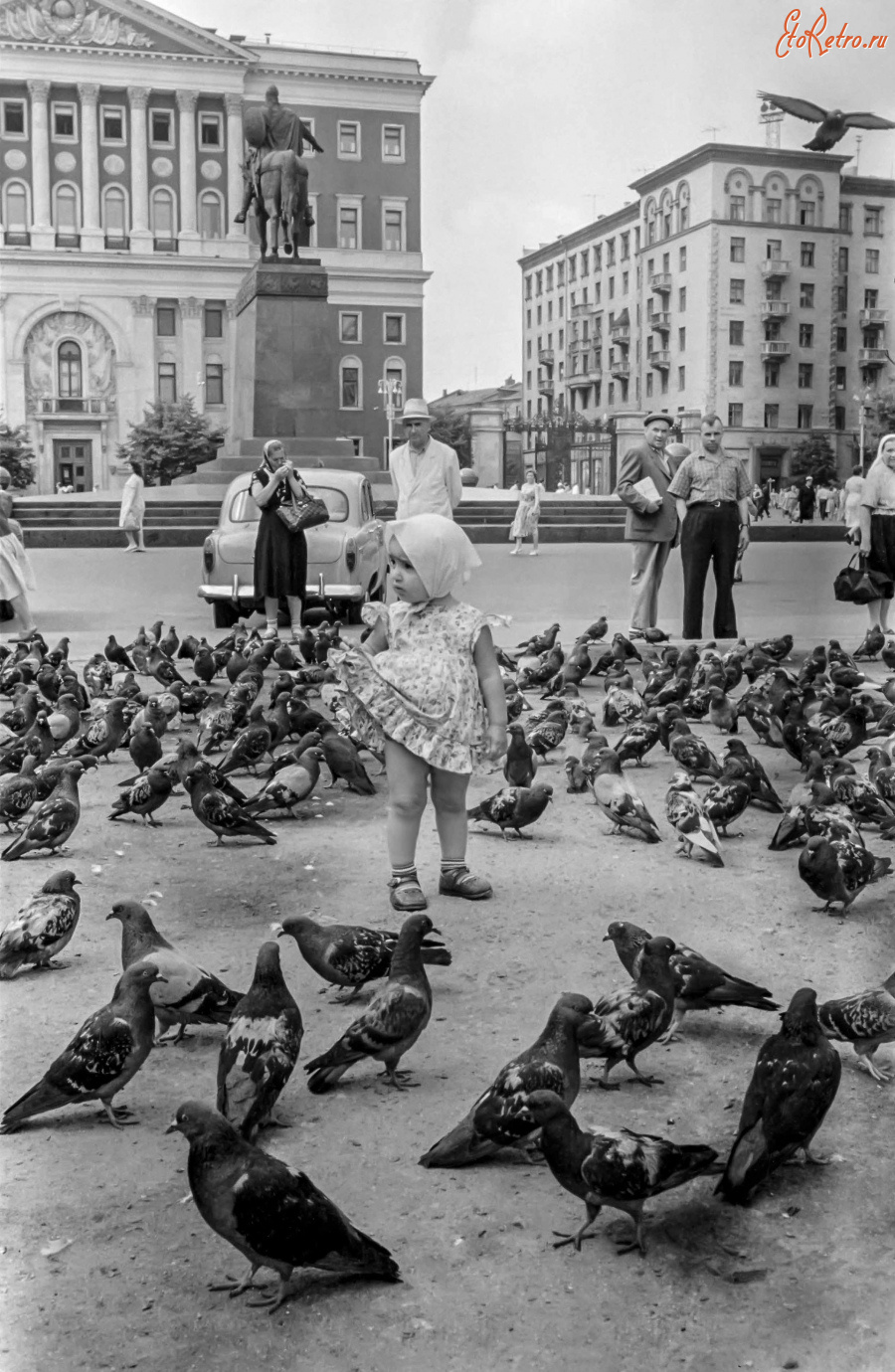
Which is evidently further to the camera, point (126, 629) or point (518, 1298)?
point (126, 629)

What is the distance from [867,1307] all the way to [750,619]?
11.1 m

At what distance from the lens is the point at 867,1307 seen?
7.95 ft

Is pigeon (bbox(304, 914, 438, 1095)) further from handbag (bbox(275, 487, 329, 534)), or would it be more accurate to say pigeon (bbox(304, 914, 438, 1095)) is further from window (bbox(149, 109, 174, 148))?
window (bbox(149, 109, 174, 148))

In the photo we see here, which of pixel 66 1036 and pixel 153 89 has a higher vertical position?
pixel 153 89

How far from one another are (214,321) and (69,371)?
568cm

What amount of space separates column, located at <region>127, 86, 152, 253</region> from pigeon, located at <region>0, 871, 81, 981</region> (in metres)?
30.7

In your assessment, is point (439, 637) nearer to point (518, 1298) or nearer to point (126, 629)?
point (518, 1298)

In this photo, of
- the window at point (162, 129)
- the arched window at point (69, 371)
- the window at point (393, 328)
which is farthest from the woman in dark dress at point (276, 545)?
the arched window at point (69, 371)

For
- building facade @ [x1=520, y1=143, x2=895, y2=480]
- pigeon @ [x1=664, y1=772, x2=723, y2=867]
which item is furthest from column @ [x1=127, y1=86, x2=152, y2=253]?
pigeon @ [x1=664, y1=772, x2=723, y2=867]

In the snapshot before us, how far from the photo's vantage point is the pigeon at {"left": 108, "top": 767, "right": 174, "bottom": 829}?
19.5ft

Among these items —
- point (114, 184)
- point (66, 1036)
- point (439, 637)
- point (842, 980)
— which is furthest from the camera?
point (114, 184)

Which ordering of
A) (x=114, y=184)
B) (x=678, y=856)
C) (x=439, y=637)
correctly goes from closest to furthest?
(x=439, y=637)
(x=678, y=856)
(x=114, y=184)

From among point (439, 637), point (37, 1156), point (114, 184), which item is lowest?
point (37, 1156)

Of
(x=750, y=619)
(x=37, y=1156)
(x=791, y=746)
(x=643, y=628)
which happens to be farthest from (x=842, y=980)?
(x=750, y=619)
